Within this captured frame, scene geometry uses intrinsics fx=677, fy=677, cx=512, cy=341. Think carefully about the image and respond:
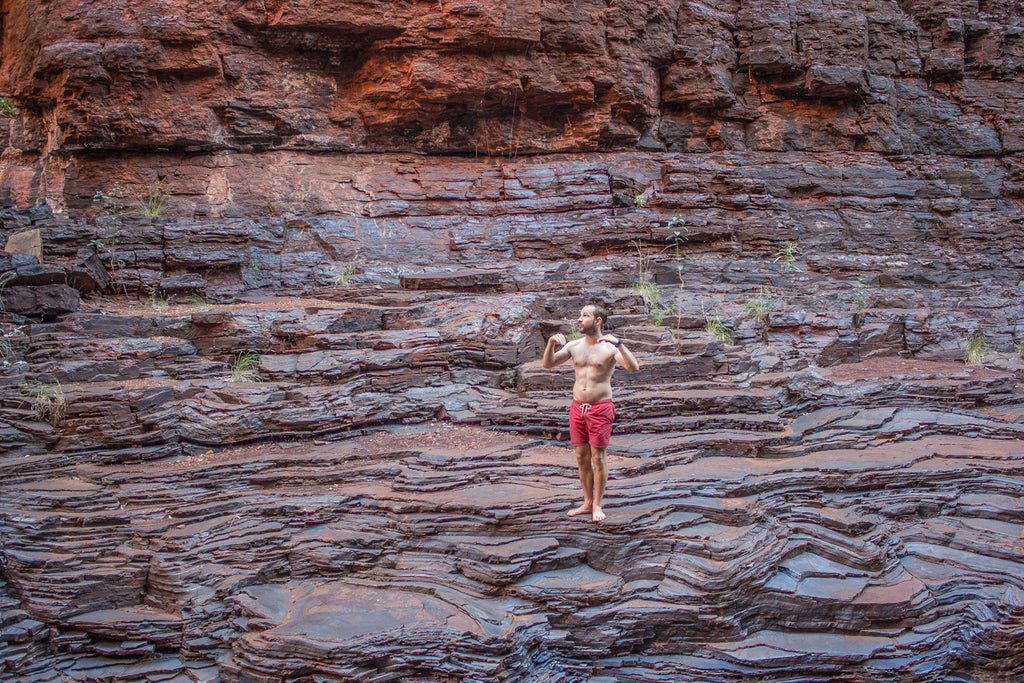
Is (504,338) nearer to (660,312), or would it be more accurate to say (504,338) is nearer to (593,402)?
(660,312)

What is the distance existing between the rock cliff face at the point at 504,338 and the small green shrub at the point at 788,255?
0.06m

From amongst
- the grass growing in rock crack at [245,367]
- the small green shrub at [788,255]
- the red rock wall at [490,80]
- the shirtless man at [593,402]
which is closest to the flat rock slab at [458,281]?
the grass growing in rock crack at [245,367]

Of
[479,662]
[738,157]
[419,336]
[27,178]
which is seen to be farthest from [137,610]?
[738,157]

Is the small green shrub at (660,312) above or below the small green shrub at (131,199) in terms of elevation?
below

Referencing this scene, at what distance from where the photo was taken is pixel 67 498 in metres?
5.48

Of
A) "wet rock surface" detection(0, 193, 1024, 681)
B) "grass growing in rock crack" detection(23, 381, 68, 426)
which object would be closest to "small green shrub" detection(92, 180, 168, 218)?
"wet rock surface" detection(0, 193, 1024, 681)

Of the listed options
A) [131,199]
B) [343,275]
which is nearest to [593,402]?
[343,275]

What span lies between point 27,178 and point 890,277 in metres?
13.4

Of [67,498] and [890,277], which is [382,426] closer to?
[67,498]

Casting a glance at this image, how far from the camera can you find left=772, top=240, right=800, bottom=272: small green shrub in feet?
35.2

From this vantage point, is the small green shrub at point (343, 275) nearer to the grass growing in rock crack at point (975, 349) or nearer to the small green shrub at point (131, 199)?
the small green shrub at point (131, 199)

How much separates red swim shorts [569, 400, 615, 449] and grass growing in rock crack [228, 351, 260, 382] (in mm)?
3847

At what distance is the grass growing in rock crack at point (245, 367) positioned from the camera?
7.34 meters

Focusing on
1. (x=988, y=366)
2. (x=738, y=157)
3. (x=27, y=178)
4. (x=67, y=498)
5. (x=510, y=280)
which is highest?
(x=738, y=157)
